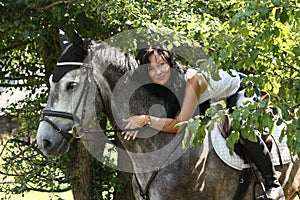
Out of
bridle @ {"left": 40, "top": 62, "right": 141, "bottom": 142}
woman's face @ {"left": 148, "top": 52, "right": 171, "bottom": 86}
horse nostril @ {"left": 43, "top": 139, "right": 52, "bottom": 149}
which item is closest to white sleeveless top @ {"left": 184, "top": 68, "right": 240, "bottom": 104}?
woman's face @ {"left": 148, "top": 52, "right": 171, "bottom": 86}

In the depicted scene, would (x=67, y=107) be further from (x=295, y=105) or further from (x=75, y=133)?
(x=295, y=105)

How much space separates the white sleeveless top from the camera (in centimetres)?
409

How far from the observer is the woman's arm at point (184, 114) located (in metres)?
3.94

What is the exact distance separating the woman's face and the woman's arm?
5.9 inches

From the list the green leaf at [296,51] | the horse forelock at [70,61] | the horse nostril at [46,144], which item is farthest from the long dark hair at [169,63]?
the green leaf at [296,51]

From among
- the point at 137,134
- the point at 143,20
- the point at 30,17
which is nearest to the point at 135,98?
the point at 137,134

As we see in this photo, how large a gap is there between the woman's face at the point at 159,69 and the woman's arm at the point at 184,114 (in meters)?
0.15

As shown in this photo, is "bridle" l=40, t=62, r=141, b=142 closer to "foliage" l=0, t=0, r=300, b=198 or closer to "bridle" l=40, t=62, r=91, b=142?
"bridle" l=40, t=62, r=91, b=142

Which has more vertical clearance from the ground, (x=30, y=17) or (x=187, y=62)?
(x=30, y=17)

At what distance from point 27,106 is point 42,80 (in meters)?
0.34

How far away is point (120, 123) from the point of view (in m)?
4.03

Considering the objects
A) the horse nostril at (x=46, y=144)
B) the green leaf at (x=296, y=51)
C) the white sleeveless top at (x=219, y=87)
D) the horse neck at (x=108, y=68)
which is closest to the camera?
the green leaf at (x=296, y=51)

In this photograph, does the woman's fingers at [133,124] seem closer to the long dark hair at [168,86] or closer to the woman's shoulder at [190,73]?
the long dark hair at [168,86]

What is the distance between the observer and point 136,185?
423 cm
